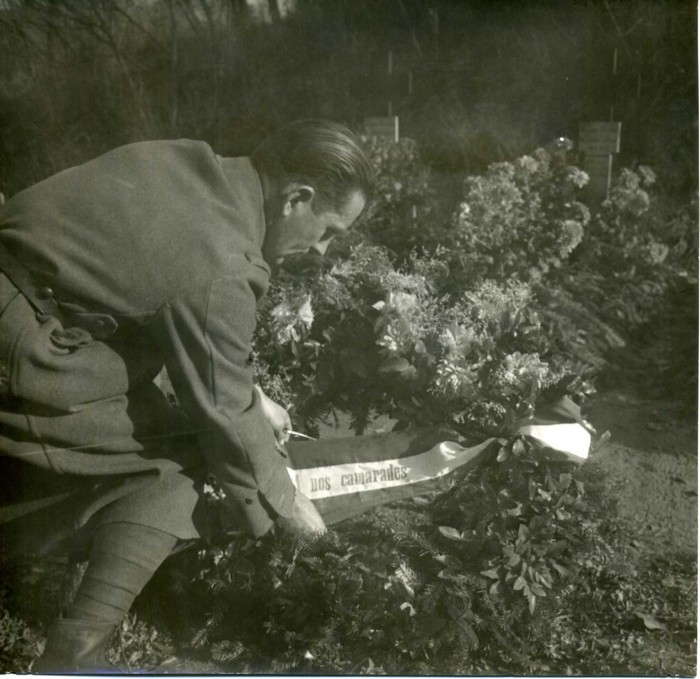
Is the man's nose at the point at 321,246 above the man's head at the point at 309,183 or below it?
below

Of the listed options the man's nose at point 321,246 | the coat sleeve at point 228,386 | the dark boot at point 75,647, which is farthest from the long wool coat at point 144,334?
the dark boot at point 75,647

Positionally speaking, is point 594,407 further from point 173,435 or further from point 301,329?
point 173,435

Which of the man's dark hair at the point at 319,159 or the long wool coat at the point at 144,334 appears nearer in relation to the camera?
the long wool coat at the point at 144,334

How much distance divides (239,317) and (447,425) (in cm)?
80

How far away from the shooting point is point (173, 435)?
2.24 meters

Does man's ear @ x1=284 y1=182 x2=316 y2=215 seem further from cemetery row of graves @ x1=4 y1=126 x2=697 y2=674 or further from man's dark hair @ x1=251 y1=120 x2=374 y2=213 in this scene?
cemetery row of graves @ x1=4 y1=126 x2=697 y2=674

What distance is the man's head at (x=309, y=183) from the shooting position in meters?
2.26

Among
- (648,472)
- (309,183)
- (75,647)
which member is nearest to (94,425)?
(75,647)

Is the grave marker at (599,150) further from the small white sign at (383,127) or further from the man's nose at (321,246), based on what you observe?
the man's nose at (321,246)

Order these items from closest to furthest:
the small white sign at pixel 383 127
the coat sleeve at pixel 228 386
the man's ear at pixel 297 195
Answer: the coat sleeve at pixel 228 386, the man's ear at pixel 297 195, the small white sign at pixel 383 127

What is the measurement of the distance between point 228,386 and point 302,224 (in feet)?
1.94

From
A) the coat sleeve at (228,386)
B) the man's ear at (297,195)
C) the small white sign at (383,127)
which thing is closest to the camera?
the coat sleeve at (228,386)

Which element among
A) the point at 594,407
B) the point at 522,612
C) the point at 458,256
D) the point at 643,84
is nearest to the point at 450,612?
the point at 522,612

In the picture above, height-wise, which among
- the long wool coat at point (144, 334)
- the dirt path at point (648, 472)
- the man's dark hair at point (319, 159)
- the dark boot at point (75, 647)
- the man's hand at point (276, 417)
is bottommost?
the dark boot at point (75, 647)
